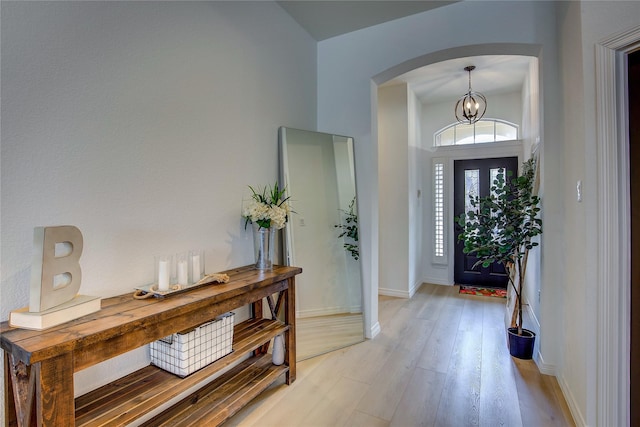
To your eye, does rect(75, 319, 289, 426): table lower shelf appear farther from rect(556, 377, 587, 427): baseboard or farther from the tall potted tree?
the tall potted tree

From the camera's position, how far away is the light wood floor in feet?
6.12

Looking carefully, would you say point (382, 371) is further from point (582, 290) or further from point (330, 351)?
point (582, 290)

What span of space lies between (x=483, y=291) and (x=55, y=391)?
4.78m

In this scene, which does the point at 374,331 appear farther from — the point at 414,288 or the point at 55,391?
the point at 55,391

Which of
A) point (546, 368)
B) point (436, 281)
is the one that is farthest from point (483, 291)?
point (546, 368)

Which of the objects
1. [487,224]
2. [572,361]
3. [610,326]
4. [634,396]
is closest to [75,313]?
[610,326]

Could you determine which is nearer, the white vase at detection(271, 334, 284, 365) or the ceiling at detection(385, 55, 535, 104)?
the white vase at detection(271, 334, 284, 365)

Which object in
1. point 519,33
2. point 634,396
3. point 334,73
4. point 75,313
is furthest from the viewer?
point 334,73

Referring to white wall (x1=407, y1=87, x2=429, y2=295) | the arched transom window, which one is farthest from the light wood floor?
the arched transom window

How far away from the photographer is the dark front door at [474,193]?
15.3 feet

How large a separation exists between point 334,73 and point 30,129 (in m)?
2.56

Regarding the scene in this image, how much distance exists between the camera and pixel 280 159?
267cm

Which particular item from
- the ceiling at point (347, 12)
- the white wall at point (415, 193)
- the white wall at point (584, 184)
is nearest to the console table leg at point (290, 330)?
the white wall at point (584, 184)

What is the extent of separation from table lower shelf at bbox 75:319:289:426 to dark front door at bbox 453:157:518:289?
12.0 ft
